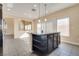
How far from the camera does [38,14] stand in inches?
96.3

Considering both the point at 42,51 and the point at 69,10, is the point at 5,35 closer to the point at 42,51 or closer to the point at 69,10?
the point at 42,51

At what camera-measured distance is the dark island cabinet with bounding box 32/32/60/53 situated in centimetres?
246

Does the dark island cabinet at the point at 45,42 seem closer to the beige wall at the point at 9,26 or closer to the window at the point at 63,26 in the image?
the window at the point at 63,26

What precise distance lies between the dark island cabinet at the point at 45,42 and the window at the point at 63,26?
121mm

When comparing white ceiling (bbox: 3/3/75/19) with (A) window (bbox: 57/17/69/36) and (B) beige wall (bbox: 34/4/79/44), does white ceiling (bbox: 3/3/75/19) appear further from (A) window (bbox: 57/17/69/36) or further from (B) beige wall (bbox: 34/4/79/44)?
(A) window (bbox: 57/17/69/36)

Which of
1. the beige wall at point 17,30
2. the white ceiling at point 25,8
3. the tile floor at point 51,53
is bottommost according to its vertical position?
the tile floor at point 51,53

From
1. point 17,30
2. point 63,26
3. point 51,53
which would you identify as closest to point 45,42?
point 51,53

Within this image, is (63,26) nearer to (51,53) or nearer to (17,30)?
(51,53)

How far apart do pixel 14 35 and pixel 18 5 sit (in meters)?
0.77

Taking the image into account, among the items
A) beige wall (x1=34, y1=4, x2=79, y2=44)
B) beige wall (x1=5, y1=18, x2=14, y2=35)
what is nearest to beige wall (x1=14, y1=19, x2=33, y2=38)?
beige wall (x1=5, y1=18, x2=14, y2=35)

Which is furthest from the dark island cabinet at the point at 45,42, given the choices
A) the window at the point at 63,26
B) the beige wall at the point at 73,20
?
the beige wall at the point at 73,20

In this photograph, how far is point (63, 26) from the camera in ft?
7.98

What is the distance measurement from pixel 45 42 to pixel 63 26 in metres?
0.63

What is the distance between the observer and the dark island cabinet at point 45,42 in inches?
A: 96.7
